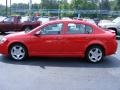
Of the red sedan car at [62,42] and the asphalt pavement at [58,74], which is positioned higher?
the red sedan car at [62,42]

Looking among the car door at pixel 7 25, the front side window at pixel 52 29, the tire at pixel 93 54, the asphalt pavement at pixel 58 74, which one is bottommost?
the asphalt pavement at pixel 58 74

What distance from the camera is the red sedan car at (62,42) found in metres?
10.8

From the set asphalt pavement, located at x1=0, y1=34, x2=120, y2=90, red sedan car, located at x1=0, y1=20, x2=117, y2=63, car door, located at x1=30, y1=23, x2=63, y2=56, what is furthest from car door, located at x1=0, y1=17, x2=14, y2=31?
car door, located at x1=30, y1=23, x2=63, y2=56

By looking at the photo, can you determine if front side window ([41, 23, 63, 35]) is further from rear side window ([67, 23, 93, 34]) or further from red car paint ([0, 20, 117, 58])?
rear side window ([67, 23, 93, 34])

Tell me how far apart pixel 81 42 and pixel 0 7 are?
59787 mm

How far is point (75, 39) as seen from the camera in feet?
35.4

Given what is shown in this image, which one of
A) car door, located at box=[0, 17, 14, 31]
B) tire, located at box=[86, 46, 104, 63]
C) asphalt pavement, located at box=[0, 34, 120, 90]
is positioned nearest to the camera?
asphalt pavement, located at box=[0, 34, 120, 90]

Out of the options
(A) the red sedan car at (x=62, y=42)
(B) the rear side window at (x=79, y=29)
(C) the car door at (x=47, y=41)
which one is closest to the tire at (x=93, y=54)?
(A) the red sedan car at (x=62, y=42)

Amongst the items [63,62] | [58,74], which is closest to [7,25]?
[63,62]

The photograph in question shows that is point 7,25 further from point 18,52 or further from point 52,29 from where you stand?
point 52,29

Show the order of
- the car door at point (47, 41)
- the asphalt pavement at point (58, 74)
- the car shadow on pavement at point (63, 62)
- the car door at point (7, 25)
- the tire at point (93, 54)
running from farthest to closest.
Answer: the car door at point (7, 25), the tire at point (93, 54), the car door at point (47, 41), the car shadow on pavement at point (63, 62), the asphalt pavement at point (58, 74)

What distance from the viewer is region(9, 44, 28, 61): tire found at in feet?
35.8

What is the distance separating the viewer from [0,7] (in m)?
68.6

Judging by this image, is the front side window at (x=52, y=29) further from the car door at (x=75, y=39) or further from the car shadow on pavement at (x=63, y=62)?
the car shadow on pavement at (x=63, y=62)
